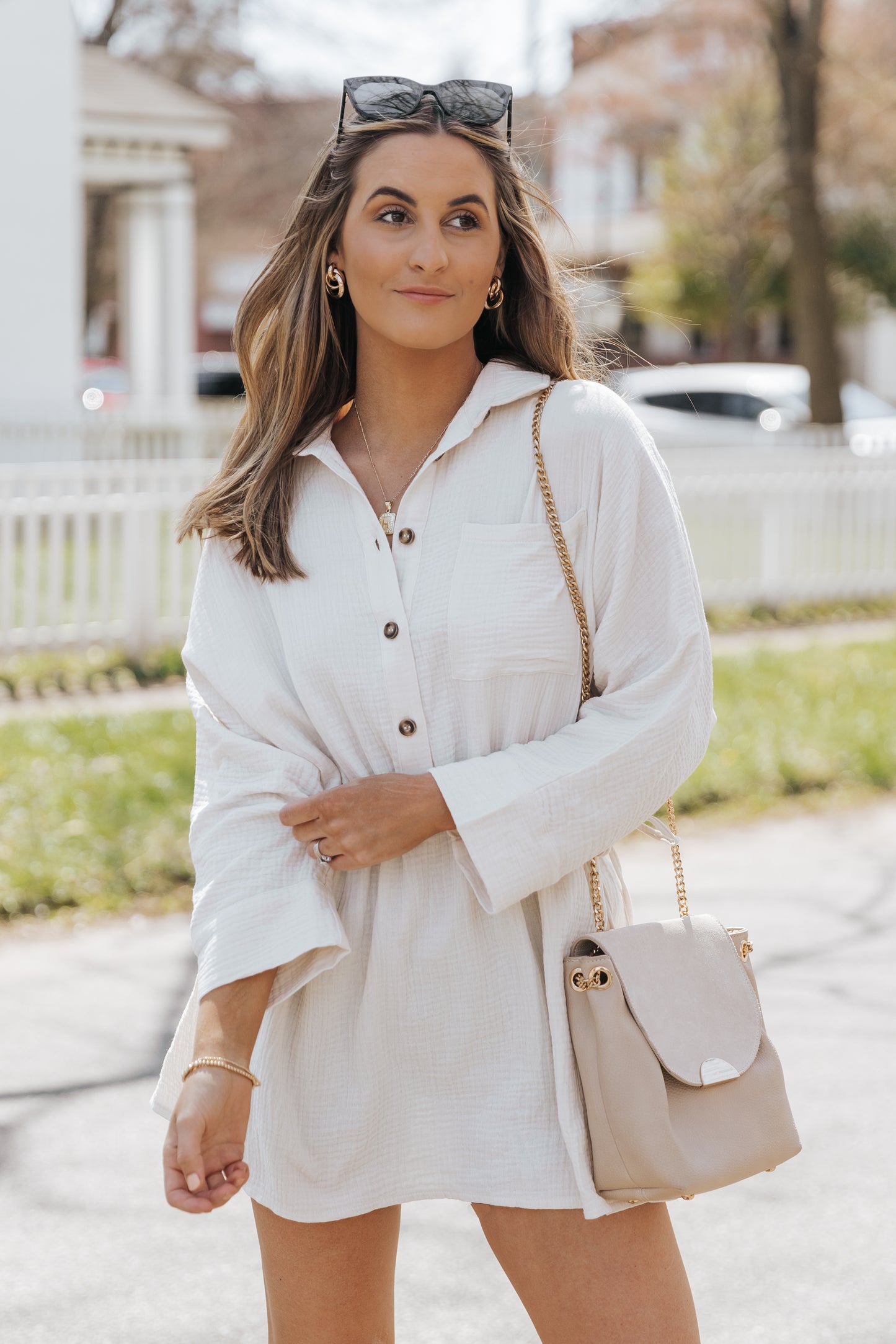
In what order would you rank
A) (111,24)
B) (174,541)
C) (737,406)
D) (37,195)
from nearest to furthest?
(174,541)
(37,195)
(737,406)
(111,24)

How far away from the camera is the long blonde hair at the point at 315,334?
2.04m

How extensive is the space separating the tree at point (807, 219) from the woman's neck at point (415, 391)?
569 inches

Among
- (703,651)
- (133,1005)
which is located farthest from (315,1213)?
(133,1005)

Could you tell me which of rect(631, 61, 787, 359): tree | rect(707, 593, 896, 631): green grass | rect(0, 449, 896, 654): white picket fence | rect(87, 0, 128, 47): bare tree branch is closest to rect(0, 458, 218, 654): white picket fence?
rect(0, 449, 896, 654): white picket fence

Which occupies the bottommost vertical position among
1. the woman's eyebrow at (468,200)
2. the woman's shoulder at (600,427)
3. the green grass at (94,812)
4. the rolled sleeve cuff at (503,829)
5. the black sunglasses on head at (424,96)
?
the green grass at (94,812)

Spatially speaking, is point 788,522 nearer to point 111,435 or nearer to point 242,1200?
point 111,435

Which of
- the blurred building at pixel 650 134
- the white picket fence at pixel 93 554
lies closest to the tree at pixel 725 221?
the blurred building at pixel 650 134

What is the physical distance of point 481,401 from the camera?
2.02m

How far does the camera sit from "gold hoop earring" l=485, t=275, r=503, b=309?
2111 millimetres

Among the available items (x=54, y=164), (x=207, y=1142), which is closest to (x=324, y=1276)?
(x=207, y=1142)

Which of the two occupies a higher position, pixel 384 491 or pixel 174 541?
pixel 384 491

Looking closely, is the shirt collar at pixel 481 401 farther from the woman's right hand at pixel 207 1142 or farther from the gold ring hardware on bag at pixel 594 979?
the woman's right hand at pixel 207 1142

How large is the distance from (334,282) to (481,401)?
0.96 ft

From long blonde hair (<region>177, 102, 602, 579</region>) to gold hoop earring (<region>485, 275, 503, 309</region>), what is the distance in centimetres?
2
